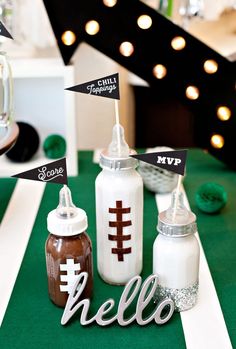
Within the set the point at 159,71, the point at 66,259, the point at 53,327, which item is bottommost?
the point at 53,327

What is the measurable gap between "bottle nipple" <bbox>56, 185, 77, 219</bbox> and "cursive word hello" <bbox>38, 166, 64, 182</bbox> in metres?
0.03

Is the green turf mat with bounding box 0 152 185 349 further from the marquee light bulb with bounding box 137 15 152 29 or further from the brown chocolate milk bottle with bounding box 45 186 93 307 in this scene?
the marquee light bulb with bounding box 137 15 152 29

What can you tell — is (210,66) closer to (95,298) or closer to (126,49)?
(126,49)

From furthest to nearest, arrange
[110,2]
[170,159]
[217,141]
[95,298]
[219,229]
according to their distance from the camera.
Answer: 1. [217,141]
2. [110,2]
3. [219,229]
4. [95,298]
5. [170,159]

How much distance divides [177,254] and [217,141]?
0.65 m

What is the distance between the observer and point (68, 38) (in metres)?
1.28

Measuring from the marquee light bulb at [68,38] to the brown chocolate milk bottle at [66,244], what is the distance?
609 millimetres

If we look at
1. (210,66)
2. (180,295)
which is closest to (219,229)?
(180,295)

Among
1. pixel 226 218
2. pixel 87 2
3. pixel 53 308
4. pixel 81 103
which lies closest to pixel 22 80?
pixel 87 2

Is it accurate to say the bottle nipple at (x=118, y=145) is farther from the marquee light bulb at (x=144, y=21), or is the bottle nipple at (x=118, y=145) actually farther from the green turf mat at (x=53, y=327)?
the marquee light bulb at (x=144, y=21)

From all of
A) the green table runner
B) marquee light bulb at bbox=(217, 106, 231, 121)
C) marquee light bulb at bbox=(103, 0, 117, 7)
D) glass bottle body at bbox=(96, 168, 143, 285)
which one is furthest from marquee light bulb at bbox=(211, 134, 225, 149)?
glass bottle body at bbox=(96, 168, 143, 285)

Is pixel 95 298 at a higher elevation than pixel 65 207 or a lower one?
lower

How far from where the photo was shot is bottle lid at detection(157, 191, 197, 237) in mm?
776

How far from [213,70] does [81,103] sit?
767mm
